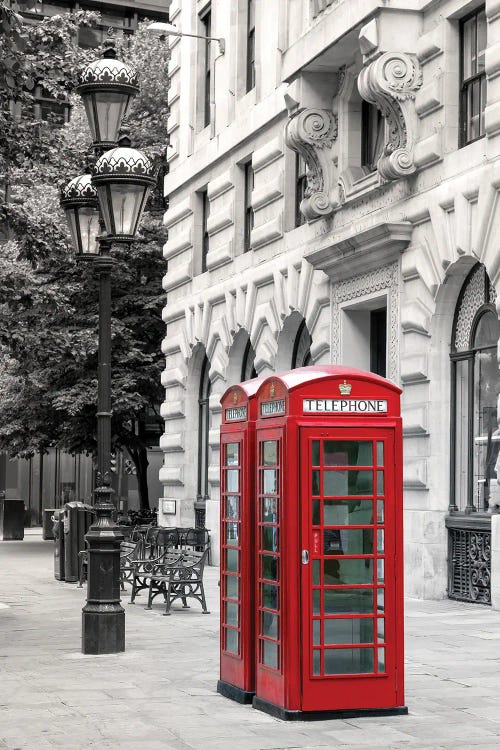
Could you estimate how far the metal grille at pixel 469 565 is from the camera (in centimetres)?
1702

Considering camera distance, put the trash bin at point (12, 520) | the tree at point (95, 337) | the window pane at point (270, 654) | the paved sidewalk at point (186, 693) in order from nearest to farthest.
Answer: the paved sidewalk at point (186, 693), the window pane at point (270, 654), the tree at point (95, 337), the trash bin at point (12, 520)

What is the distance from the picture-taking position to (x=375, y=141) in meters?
21.0

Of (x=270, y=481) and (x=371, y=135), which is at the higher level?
(x=371, y=135)

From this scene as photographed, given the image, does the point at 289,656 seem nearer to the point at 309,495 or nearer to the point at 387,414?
the point at 309,495

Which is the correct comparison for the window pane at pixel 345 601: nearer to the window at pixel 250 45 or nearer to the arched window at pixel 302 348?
the arched window at pixel 302 348

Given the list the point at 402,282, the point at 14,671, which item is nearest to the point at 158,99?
the point at 402,282

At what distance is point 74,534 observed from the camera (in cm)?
2231

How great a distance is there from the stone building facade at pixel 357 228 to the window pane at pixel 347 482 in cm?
757

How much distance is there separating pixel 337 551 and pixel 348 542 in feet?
0.33

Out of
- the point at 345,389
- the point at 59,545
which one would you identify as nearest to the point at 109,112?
the point at 345,389

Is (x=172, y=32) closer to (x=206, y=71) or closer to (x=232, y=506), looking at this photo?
(x=206, y=71)

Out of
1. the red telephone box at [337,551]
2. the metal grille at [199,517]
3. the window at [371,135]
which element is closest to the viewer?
the red telephone box at [337,551]

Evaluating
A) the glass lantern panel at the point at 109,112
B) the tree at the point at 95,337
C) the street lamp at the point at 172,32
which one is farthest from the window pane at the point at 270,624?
the tree at the point at 95,337

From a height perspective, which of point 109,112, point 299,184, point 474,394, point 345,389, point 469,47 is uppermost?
point 469,47
